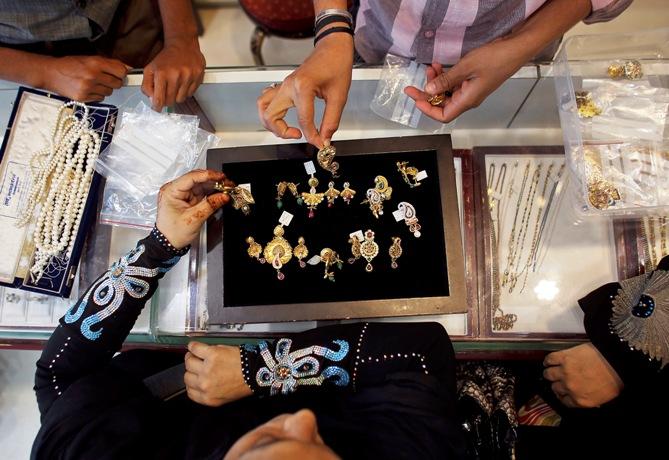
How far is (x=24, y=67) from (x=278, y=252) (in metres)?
0.85

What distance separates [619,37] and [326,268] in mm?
965

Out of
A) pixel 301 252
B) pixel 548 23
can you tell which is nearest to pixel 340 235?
pixel 301 252

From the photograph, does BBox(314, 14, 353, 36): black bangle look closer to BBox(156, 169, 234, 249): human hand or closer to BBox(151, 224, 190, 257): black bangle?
BBox(156, 169, 234, 249): human hand

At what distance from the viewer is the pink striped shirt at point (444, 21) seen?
98cm

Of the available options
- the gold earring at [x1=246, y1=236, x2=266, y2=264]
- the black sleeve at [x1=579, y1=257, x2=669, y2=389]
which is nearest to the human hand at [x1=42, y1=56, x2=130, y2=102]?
the gold earring at [x1=246, y1=236, x2=266, y2=264]

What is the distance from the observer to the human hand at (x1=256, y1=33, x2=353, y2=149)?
0.97m

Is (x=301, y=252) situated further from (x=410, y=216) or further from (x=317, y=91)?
(x=317, y=91)

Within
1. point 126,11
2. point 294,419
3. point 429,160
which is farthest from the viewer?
point 126,11

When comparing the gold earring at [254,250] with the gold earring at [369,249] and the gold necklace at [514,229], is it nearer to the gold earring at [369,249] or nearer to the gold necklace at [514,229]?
the gold earring at [369,249]

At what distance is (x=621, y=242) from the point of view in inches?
48.2

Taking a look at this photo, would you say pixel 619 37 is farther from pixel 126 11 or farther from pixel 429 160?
pixel 126 11

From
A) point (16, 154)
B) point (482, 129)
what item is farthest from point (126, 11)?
point (482, 129)

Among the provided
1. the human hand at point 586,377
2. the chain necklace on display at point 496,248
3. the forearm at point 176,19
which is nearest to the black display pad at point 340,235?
the chain necklace on display at point 496,248

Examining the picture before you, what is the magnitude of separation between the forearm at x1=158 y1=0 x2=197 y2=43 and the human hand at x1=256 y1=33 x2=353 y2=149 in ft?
1.78
